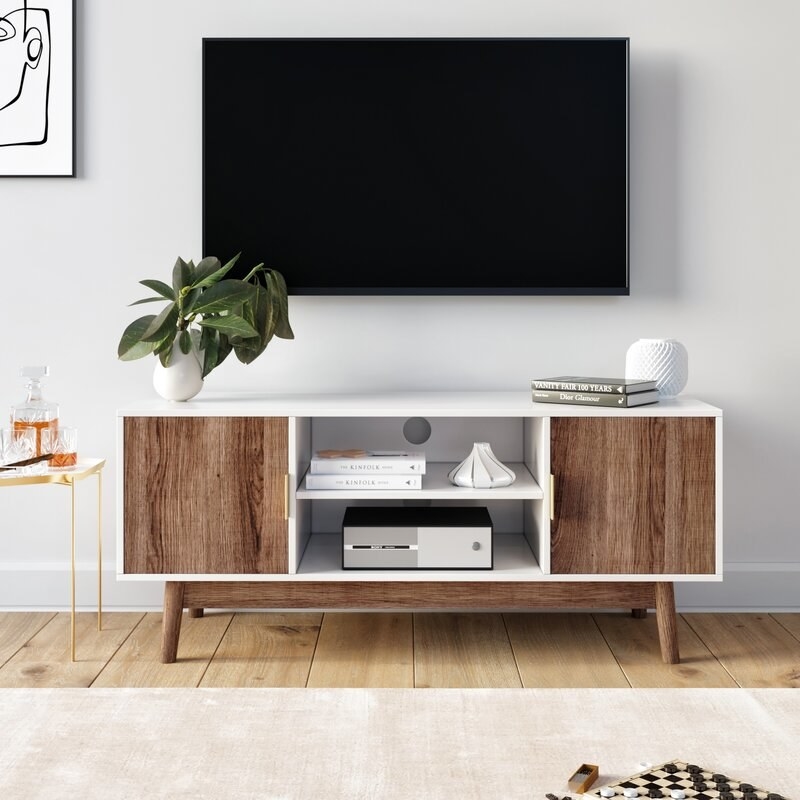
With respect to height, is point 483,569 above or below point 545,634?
above

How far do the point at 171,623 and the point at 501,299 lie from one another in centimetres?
130

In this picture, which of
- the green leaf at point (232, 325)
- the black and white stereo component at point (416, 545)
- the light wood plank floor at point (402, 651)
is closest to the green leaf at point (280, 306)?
the green leaf at point (232, 325)

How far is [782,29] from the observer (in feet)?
8.70

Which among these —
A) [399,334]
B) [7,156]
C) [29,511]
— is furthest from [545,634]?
[7,156]

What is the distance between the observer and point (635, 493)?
2.29 metres

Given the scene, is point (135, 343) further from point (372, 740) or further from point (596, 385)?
point (372, 740)

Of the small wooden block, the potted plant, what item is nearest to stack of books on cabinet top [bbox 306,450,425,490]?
the potted plant

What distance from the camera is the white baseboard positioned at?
275 centimetres

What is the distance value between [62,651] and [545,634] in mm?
1306

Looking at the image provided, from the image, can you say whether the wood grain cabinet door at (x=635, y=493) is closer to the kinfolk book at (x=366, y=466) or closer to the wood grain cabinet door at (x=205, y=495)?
the kinfolk book at (x=366, y=466)

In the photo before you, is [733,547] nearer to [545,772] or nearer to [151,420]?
[151,420]

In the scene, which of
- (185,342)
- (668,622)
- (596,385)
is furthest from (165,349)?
(668,622)

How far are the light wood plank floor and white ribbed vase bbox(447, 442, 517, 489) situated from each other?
1.49 ft

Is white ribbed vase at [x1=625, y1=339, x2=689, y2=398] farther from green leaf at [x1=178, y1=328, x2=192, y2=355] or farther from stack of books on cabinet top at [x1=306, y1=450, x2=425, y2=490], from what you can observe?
green leaf at [x1=178, y1=328, x2=192, y2=355]
